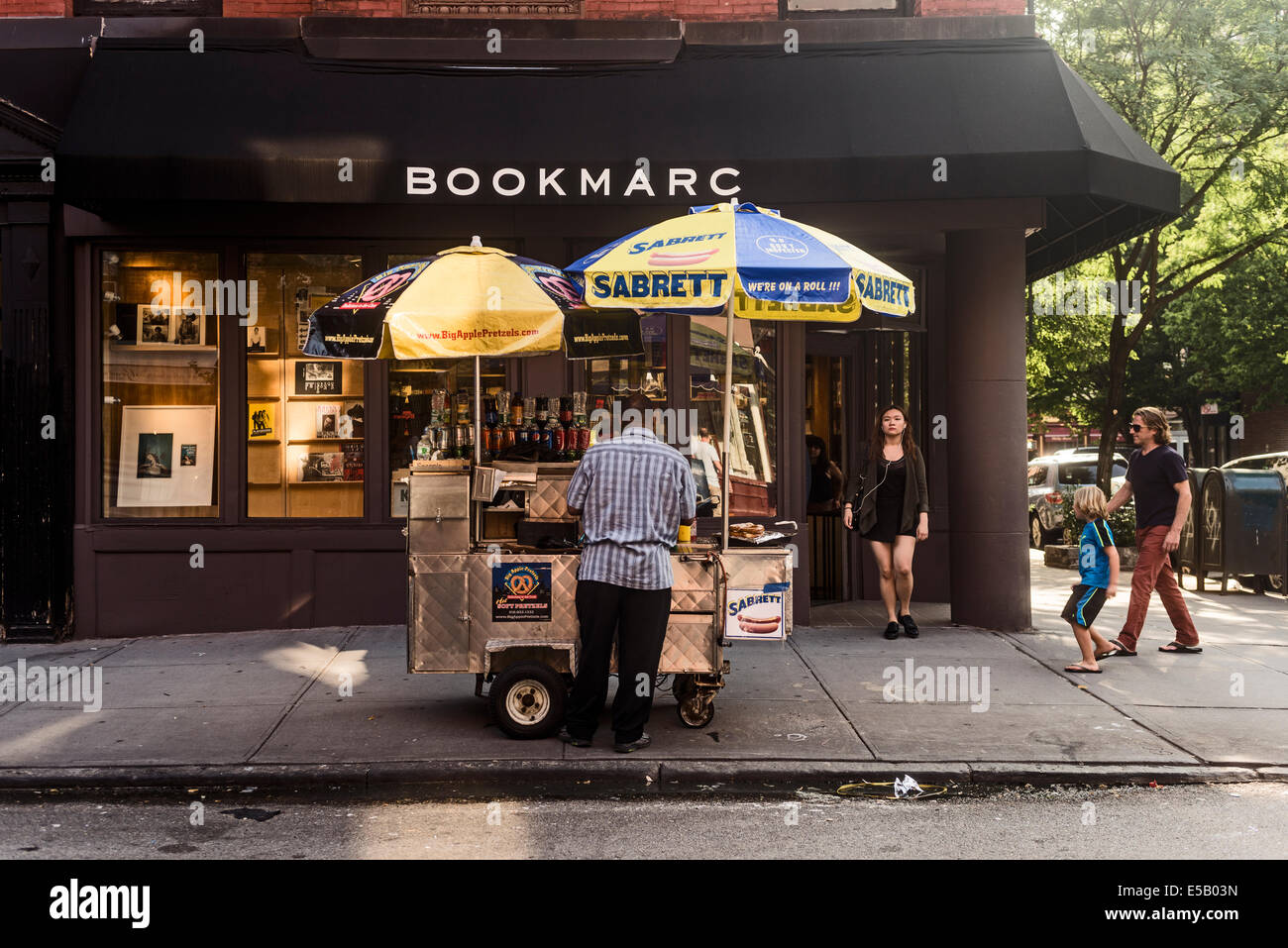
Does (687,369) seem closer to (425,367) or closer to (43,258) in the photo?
(425,367)

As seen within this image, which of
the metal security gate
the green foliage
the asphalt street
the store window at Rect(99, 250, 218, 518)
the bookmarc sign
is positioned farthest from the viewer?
the green foliage

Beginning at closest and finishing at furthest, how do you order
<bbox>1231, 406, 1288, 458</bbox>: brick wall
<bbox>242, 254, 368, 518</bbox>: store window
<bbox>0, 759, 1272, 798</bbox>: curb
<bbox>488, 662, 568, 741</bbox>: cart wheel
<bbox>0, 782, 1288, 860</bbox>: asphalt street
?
<bbox>0, 782, 1288, 860</bbox>: asphalt street < <bbox>0, 759, 1272, 798</bbox>: curb < <bbox>488, 662, 568, 741</bbox>: cart wheel < <bbox>242, 254, 368, 518</bbox>: store window < <bbox>1231, 406, 1288, 458</bbox>: brick wall

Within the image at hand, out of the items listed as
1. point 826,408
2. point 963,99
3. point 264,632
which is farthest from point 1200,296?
point 264,632

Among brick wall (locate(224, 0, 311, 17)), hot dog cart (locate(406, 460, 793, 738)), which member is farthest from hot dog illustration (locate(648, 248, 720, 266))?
brick wall (locate(224, 0, 311, 17))

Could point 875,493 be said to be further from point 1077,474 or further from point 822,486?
point 1077,474

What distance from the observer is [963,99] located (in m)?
9.38

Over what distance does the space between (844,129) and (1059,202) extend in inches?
86.1

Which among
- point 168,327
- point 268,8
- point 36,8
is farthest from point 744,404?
point 36,8

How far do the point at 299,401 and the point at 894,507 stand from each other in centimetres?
536

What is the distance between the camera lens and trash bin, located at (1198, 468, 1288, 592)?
485 inches

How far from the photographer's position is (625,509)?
6.39 meters

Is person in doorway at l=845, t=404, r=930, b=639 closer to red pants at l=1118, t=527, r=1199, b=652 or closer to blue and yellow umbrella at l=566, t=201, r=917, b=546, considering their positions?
red pants at l=1118, t=527, r=1199, b=652

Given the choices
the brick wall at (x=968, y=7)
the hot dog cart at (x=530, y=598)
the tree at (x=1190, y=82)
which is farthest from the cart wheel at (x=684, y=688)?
the tree at (x=1190, y=82)

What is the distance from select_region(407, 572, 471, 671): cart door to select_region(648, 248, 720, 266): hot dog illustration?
2.20 meters
